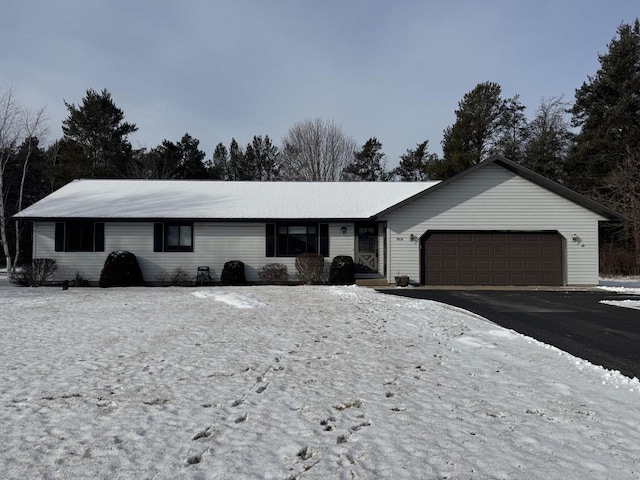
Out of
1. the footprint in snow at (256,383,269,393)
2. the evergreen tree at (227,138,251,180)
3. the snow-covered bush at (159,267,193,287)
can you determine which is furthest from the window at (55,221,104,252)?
the evergreen tree at (227,138,251,180)

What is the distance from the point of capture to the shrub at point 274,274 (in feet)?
56.4

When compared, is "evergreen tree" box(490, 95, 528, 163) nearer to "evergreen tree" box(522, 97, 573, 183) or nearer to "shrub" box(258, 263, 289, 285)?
"evergreen tree" box(522, 97, 573, 183)

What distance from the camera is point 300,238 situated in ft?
58.6

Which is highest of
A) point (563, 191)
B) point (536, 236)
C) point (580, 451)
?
point (563, 191)

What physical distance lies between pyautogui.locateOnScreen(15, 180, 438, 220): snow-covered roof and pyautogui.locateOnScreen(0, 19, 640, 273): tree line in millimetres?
6482

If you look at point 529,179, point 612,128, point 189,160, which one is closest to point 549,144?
point 612,128

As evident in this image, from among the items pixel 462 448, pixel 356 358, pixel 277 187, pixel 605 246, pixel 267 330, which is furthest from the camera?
pixel 605 246

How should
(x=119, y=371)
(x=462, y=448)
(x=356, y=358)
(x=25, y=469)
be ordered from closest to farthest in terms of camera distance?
(x=25, y=469) < (x=462, y=448) < (x=119, y=371) < (x=356, y=358)

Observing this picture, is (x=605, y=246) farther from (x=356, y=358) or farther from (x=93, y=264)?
(x=93, y=264)

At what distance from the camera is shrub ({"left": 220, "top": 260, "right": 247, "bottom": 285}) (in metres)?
16.9

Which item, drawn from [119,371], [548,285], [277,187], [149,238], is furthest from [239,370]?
[277,187]

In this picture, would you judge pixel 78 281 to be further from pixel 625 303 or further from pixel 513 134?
pixel 513 134

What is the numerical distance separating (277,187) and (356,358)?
55.2 ft

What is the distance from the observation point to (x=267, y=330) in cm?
770
